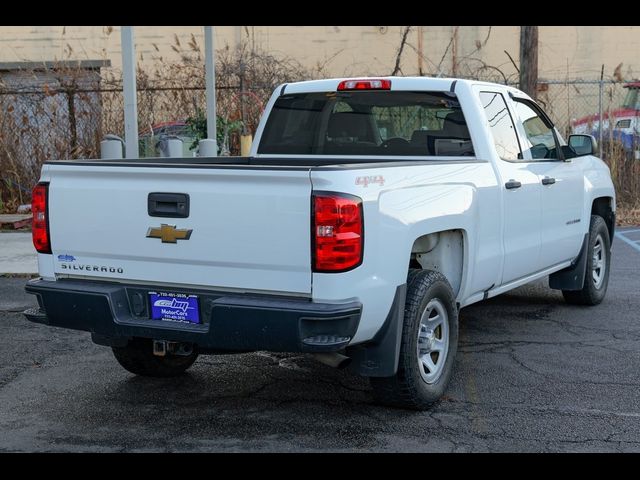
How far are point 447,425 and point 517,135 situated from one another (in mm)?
2673

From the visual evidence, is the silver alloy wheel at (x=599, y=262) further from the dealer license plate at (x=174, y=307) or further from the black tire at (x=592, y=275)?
the dealer license plate at (x=174, y=307)

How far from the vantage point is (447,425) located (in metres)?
4.87

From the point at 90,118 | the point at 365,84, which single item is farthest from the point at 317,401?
the point at 90,118

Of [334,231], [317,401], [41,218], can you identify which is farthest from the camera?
[317,401]

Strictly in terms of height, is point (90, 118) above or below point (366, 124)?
above

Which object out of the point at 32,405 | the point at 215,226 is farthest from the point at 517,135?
the point at 32,405

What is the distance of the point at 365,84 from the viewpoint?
639 cm

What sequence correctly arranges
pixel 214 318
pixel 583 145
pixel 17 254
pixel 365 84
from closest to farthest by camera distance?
1. pixel 214 318
2. pixel 365 84
3. pixel 583 145
4. pixel 17 254

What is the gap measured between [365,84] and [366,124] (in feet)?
1.07

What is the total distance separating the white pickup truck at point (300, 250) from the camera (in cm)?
432

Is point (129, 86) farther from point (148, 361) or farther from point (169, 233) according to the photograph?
point (169, 233)

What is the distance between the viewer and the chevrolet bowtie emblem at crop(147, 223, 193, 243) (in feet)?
14.9

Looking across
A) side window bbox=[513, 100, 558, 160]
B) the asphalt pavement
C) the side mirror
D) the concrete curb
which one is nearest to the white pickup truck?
the asphalt pavement

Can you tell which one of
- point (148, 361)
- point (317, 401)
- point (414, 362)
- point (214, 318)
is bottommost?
point (317, 401)
